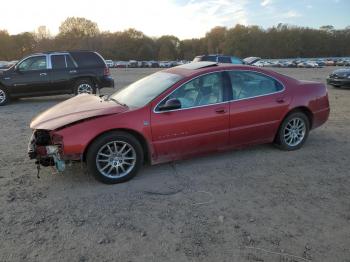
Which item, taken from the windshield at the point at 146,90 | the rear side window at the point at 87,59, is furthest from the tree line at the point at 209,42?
the windshield at the point at 146,90

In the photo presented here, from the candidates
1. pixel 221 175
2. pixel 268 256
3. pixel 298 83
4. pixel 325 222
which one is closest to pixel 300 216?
pixel 325 222

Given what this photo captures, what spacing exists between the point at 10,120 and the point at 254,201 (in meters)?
7.14

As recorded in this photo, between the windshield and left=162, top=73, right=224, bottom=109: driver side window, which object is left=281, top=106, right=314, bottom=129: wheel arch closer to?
left=162, top=73, right=224, bottom=109: driver side window

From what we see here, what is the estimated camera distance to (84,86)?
41.0 feet

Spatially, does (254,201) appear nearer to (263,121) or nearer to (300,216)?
(300,216)

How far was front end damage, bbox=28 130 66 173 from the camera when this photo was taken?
4.48 metres

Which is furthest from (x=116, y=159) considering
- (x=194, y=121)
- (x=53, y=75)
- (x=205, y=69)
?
(x=53, y=75)

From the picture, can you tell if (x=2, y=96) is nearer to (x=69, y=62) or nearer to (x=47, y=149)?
(x=69, y=62)

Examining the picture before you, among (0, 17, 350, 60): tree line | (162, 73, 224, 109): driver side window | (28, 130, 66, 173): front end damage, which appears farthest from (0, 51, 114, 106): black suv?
(0, 17, 350, 60): tree line

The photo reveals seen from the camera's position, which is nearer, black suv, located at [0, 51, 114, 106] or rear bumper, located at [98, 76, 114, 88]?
black suv, located at [0, 51, 114, 106]

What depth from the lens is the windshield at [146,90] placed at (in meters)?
5.06

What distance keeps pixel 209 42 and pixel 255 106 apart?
12404 cm

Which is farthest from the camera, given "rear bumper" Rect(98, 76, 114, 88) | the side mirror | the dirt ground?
"rear bumper" Rect(98, 76, 114, 88)

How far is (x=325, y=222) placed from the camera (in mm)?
3734
